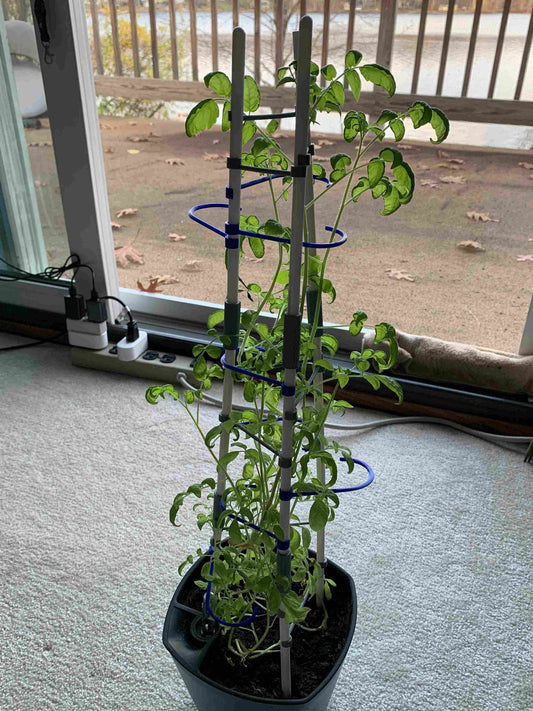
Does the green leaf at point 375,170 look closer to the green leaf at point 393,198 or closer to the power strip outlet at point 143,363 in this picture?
the green leaf at point 393,198

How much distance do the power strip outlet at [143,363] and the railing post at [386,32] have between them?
3.41 feet

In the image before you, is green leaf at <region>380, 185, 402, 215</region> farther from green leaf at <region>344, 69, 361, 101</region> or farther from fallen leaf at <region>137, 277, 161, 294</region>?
fallen leaf at <region>137, 277, 161, 294</region>

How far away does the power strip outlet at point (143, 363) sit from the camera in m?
1.94

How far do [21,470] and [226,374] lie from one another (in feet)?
3.09

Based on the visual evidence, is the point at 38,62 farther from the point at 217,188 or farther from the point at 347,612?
the point at 347,612

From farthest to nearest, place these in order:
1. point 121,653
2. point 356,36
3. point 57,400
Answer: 1. point 57,400
2. point 356,36
3. point 121,653

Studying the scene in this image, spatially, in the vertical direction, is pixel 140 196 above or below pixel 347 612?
above

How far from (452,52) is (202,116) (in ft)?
4.04

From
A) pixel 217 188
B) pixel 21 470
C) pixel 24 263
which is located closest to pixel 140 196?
pixel 217 188

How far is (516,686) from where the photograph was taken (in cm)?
111

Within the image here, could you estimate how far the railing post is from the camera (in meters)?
1.66

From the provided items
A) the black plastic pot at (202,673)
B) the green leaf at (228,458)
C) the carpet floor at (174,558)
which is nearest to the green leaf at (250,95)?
the green leaf at (228,458)

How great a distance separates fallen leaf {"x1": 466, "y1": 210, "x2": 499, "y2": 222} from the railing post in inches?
22.9

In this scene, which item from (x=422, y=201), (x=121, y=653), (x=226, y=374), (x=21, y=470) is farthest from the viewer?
(x=422, y=201)
